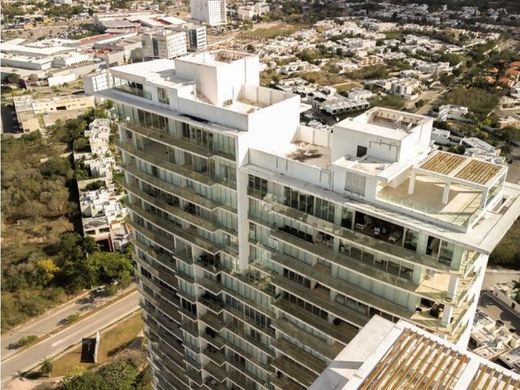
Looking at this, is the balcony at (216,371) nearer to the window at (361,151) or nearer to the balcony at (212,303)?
the balcony at (212,303)

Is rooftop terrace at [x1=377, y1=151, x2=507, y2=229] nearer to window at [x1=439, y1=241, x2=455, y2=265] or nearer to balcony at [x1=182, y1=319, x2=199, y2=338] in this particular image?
window at [x1=439, y1=241, x2=455, y2=265]

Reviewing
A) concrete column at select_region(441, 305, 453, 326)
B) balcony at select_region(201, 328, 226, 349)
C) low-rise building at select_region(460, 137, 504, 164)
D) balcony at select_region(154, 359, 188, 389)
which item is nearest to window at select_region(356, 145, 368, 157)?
concrete column at select_region(441, 305, 453, 326)

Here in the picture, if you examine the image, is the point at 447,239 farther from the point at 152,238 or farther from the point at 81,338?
the point at 81,338

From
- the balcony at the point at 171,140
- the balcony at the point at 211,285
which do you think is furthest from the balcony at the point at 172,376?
the balcony at the point at 171,140

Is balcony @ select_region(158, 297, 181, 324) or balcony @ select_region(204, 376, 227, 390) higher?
balcony @ select_region(158, 297, 181, 324)

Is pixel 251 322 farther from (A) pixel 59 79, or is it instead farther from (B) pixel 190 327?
(A) pixel 59 79

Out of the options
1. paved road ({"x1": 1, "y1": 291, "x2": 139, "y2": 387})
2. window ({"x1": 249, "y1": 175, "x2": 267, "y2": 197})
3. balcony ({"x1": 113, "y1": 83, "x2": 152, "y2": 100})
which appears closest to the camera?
window ({"x1": 249, "y1": 175, "x2": 267, "y2": 197})

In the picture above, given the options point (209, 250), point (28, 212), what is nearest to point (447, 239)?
point (209, 250)
